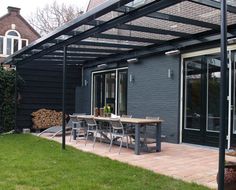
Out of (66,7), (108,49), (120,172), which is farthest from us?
(66,7)

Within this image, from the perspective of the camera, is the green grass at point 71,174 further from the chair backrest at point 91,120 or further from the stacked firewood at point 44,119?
the stacked firewood at point 44,119

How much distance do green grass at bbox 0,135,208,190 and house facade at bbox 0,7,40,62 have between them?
1898 cm

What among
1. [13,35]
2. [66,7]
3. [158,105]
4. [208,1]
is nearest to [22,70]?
[158,105]

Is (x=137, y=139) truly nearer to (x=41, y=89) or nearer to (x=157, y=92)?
(x=157, y=92)

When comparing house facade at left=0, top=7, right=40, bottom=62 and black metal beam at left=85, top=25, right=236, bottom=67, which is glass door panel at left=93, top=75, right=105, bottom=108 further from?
house facade at left=0, top=7, right=40, bottom=62

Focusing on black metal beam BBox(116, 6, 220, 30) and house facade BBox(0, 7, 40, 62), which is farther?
house facade BBox(0, 7, 40, 62)

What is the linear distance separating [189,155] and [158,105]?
9.00 feet

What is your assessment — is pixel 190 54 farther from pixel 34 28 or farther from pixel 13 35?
pixel 34 28

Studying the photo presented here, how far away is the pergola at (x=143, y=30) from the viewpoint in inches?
215

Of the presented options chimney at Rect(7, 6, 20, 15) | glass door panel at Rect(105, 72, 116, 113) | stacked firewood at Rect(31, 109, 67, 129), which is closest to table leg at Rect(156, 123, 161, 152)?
glass door panel at Rect(105, 72, 116, 113)

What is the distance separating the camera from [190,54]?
8641 mm

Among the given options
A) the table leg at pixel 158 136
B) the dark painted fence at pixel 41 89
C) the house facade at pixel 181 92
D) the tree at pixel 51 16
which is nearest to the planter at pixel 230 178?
the table leg at pixel 158 136

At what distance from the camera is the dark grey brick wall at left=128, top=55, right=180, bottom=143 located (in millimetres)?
9062

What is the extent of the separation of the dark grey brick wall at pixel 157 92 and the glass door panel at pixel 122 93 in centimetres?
48
